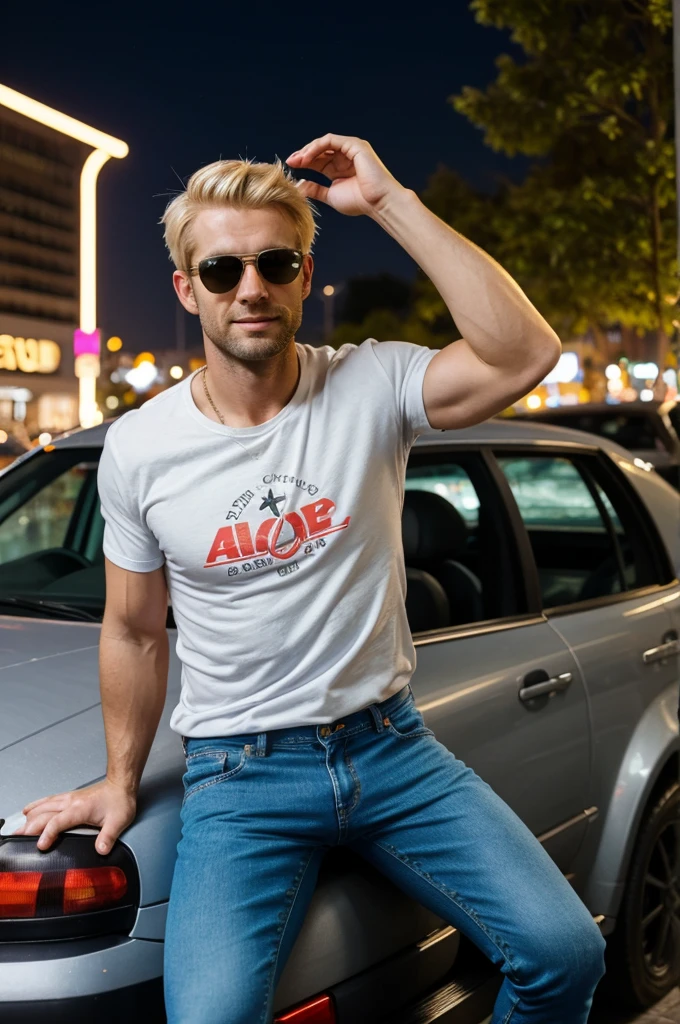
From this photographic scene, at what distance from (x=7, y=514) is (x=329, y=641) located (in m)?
1.61

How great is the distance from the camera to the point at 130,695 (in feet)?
6.96

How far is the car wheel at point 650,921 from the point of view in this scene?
10.3 feet

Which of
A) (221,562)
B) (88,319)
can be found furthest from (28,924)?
(88,319)

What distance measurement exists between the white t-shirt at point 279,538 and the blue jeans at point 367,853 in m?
0.07

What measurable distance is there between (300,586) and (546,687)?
1.02 meters

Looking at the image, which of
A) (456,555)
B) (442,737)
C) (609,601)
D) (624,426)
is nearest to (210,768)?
(442,737)

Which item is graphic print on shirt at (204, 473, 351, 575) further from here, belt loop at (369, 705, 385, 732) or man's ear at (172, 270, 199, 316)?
man's ear at (172, 270, 199, 316)

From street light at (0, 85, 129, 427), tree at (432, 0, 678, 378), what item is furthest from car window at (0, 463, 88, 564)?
tree at (432, 0, 678, 378)

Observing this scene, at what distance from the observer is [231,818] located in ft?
6.46

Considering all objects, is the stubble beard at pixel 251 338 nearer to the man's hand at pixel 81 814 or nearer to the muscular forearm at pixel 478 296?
the muscular forearm at pixel 478 296

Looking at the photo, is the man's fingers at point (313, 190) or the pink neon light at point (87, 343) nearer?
the man's fingers at point (313, 190)

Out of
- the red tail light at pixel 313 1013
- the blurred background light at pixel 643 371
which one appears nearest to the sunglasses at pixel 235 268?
the red tail light at pixel 313 1013

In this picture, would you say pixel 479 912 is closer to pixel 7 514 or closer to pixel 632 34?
pixel 7 514

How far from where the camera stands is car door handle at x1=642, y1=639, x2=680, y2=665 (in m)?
→ 3.31
